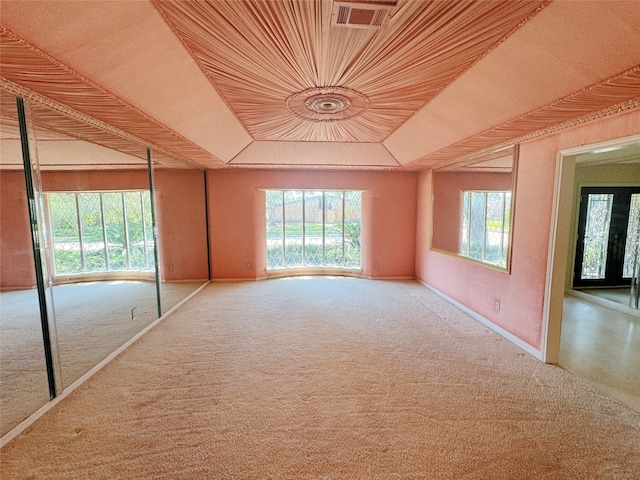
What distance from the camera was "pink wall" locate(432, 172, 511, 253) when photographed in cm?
415

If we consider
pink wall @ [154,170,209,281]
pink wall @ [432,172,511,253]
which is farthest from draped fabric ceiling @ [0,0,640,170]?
pink wall @ [154,170,209,281]

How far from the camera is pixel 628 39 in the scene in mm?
1252

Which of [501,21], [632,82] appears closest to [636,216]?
[632,82]

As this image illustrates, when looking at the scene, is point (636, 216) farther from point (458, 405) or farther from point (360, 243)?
point (458, 405)

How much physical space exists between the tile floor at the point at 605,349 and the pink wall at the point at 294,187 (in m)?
2.64

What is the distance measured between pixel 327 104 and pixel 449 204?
304 cm

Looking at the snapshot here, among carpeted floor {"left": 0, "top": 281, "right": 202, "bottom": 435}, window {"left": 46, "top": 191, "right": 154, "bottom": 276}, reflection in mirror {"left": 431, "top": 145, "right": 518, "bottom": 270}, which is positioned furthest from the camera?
reflection in mirror {"left": 431, "top": 145, "right": 518, "bottom": 270}

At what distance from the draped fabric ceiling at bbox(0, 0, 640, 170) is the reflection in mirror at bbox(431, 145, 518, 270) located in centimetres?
61

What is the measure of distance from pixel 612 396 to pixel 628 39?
2.41 metres

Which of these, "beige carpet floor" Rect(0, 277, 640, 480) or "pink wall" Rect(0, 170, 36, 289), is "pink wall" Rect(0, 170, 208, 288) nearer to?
"pink wall" Rect(0, 170, 36, 289)

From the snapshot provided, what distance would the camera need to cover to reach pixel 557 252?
8.04ft

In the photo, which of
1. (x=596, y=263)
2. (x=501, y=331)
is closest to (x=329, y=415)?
(x=501, y=331)

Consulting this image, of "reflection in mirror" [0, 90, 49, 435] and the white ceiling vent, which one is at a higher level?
the white ceiling vent

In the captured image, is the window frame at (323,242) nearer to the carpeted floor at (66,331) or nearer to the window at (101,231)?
the carpeted floor at (66,331)
